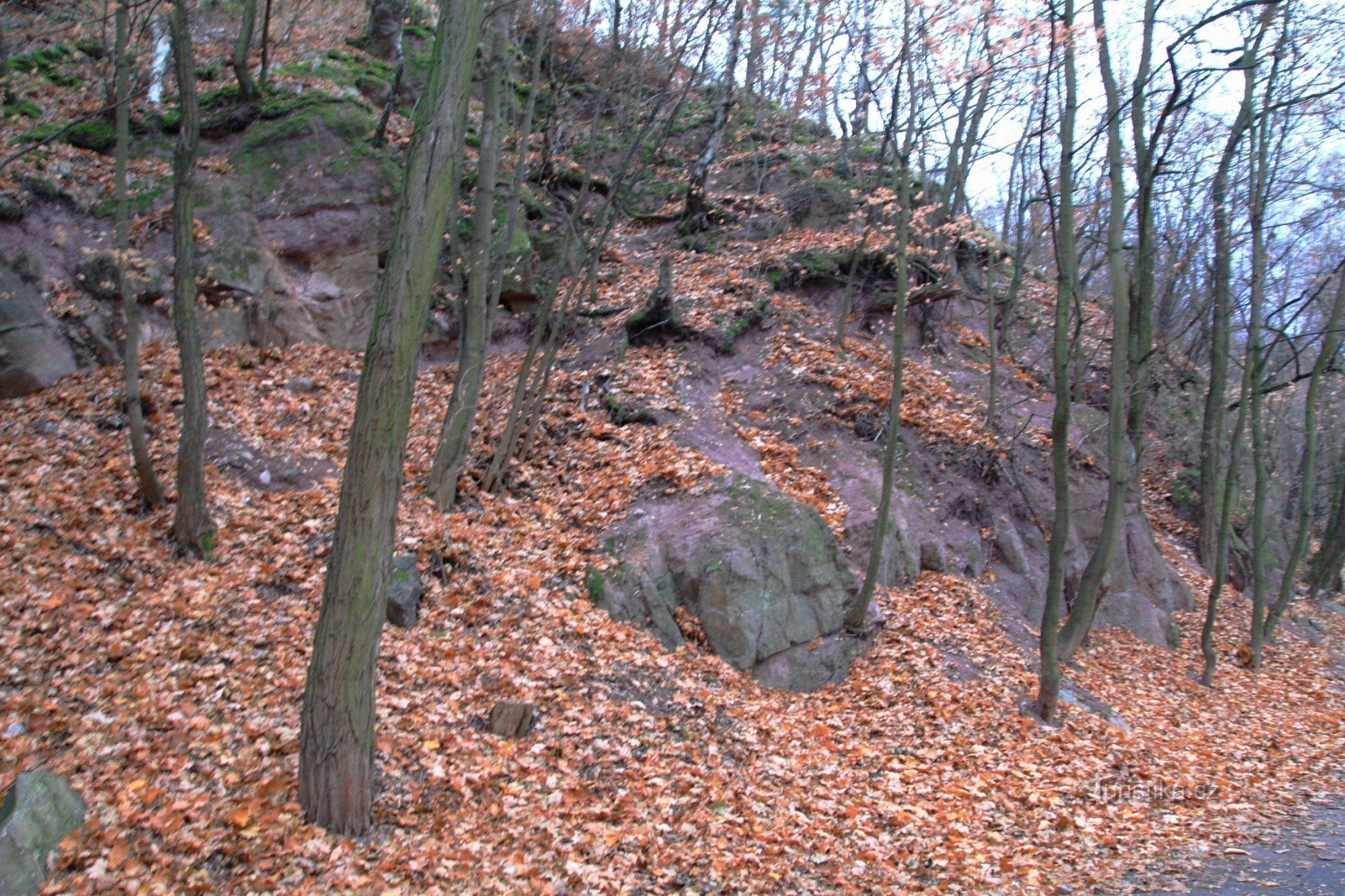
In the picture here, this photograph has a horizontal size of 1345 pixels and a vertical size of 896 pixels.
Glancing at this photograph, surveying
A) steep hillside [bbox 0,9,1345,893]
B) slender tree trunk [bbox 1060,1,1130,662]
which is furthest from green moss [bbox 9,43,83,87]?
slender tree trunk [bbox 1060,1,1130,662]

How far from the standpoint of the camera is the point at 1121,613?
13961 mm

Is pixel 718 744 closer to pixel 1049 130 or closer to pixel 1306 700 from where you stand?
pixel 1049 130

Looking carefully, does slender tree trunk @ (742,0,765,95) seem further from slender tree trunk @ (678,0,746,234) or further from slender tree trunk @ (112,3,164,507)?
slender tree trunk @ (112,3,164,507)

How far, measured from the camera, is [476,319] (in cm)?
1054

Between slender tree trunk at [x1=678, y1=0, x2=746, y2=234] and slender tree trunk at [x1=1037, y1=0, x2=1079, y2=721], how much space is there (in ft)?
25.9

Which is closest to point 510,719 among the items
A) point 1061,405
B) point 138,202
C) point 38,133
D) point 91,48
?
point 1061,405

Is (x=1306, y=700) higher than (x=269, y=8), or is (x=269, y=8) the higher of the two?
(x=269, y=8)

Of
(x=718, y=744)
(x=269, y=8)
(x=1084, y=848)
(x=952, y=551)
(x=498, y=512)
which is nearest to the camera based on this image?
(x=1084, y=848)

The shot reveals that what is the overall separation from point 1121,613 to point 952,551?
3733 millimetres

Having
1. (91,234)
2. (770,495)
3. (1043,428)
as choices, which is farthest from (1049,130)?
(91,234)

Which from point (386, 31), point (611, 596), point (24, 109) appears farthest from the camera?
point (386, 31)

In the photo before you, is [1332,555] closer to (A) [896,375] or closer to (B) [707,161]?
(A) [896,375]

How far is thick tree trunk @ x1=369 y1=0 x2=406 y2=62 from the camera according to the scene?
712 inches

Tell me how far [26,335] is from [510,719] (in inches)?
321
